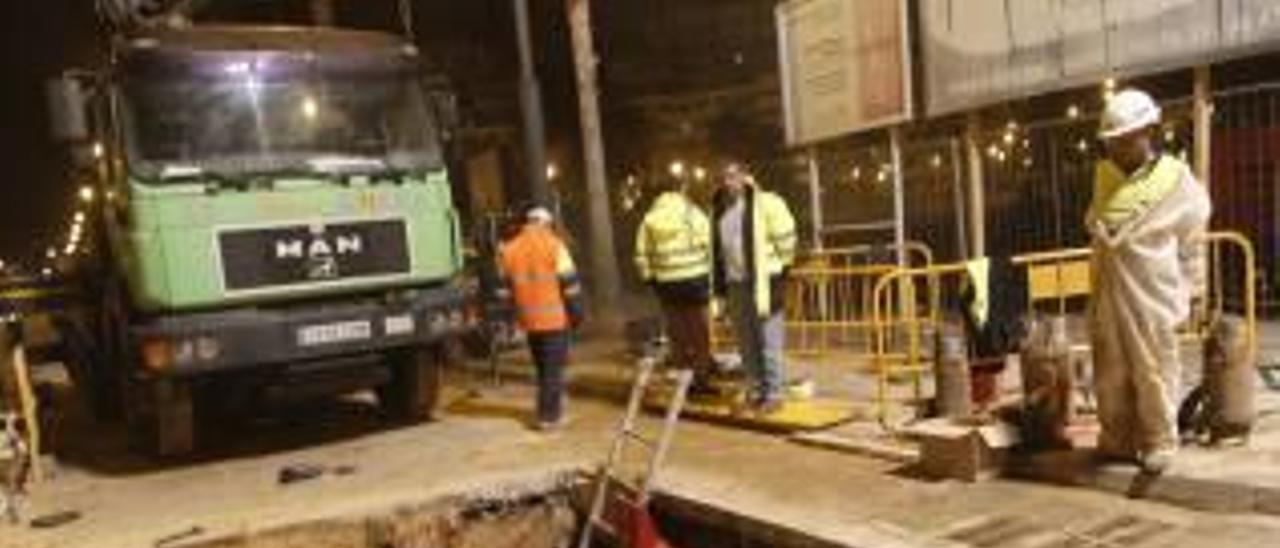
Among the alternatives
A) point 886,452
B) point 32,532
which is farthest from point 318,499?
point 886,452

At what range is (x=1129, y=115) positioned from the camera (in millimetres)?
6137

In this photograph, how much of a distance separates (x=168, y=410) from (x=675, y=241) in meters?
4.05

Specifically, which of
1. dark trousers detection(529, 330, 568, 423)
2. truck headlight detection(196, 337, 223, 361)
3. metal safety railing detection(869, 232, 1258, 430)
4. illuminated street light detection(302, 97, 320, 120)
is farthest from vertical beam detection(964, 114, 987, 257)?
truck headlight detection(196, 337, 223, 361)

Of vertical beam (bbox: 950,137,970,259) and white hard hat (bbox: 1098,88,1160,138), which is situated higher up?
white hard hat (bbox: 1098,88,1160,138)

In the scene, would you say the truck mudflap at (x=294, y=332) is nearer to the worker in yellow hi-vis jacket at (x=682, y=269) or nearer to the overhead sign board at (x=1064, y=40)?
the worker in yellow hi-vis jacket at (x=682, y=269)

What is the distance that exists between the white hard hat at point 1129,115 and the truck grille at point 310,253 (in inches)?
222

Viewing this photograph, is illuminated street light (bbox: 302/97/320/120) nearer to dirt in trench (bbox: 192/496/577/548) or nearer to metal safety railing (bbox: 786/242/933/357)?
dirt in trench (bbox: 192/496/577/548)

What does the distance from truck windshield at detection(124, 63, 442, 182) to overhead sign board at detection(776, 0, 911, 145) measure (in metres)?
3.50

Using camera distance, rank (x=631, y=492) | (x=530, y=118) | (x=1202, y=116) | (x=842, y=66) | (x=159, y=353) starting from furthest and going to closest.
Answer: (x=530, y=118), (x=842, y=66), (x=159, y=353), (x=1202, y=116), (x=631, y=492)

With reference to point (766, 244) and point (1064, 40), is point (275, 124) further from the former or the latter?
point (1064, 40)

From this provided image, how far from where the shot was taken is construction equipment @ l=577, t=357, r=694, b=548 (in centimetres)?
696

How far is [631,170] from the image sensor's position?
2358cm

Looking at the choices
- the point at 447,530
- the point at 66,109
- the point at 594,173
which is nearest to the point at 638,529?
the point at 447,530

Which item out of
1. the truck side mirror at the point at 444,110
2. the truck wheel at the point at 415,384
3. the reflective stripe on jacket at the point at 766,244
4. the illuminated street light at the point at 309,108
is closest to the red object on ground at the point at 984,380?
the reflective stripe on jacket at the point at 766,244
